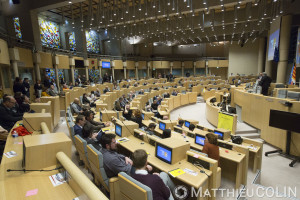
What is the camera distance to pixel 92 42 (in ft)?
65.6

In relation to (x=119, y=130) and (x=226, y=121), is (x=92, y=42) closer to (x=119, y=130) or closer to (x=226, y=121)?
(x=226, y=121)

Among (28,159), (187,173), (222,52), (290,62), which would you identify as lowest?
(187,173)

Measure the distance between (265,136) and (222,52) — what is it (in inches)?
884

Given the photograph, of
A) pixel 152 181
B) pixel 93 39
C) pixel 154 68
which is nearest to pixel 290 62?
pixel 154 68

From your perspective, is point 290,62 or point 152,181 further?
point 290,62

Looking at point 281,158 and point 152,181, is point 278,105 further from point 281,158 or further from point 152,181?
point 152,181

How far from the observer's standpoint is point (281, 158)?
5.35 m

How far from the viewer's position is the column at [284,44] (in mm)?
11547

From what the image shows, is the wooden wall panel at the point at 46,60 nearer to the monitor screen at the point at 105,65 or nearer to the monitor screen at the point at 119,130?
the monitor screen at the point at 105,65

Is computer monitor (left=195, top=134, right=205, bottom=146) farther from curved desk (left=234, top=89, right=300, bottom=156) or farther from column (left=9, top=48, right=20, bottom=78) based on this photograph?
column (left=9, top=48, right=20, bottom=78)

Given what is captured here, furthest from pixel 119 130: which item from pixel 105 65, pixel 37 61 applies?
pixel 105 65

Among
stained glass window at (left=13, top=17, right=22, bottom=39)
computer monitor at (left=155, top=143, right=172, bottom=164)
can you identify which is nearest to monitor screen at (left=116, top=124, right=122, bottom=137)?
computer monitor at (left=155, top=143, right=172, bottom=164)

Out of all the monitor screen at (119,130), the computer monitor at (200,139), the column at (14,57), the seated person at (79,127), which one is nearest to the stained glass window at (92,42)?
the column at (14,57)

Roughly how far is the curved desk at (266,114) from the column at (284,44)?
6266 millimetres
